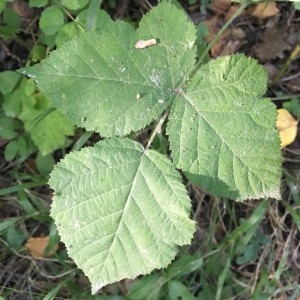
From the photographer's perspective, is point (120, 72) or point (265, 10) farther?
point (265, 10)

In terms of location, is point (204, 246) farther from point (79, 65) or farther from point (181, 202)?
point (79, 65)

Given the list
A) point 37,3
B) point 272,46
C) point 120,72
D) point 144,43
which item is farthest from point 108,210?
point 272,46

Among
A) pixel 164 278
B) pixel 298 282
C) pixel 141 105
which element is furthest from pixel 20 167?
pixel 298 282

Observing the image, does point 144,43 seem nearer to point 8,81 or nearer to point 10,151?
point 8,81

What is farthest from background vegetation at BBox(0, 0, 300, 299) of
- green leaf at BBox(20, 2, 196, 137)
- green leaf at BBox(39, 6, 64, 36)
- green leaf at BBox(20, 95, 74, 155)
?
green leaf at BBox(20, 2, 196, 137)

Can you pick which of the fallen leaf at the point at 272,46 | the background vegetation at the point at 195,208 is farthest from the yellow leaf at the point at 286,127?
the fallen leaf at the point at 272,46

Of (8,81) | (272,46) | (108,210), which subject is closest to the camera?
(108,210)
